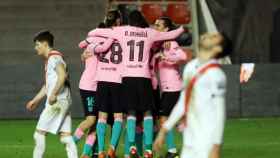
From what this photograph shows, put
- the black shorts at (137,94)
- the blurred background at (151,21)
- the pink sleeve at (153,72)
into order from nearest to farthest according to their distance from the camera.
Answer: the black shorts at (137,94), the pink sleeve at (153,72), the blurred background at (151,21)

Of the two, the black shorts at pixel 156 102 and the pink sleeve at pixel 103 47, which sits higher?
the pink sleeve at pixel 103 47

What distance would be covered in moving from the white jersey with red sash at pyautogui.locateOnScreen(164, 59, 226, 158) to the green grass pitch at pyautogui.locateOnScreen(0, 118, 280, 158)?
19.6ft

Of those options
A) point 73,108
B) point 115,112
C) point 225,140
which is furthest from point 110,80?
point 73,108

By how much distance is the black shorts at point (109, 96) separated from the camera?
15.3 m

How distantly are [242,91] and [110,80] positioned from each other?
891 centimetres

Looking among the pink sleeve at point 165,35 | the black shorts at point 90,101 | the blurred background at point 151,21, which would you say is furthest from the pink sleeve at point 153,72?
the blurred background at point 151,21

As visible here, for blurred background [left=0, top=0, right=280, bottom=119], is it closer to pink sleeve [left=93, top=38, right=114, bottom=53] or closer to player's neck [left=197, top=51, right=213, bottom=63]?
pink sleeve [left=93, top=38, right=114, bottom=53]

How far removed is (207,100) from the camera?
1017cm

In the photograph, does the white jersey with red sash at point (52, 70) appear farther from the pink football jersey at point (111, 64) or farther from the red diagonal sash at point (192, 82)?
the red diagonal sash at point (192, 82)

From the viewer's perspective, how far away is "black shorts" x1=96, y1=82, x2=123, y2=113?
15.3 metres

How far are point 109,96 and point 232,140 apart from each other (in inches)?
162

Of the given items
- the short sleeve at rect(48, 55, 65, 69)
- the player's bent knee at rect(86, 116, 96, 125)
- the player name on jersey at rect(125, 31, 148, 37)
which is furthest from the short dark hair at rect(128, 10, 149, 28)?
the short sleeve at rect(48, 55, 65, 69)

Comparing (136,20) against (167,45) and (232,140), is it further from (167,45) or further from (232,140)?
(232,140)

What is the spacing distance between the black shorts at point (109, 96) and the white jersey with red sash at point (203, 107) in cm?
503
